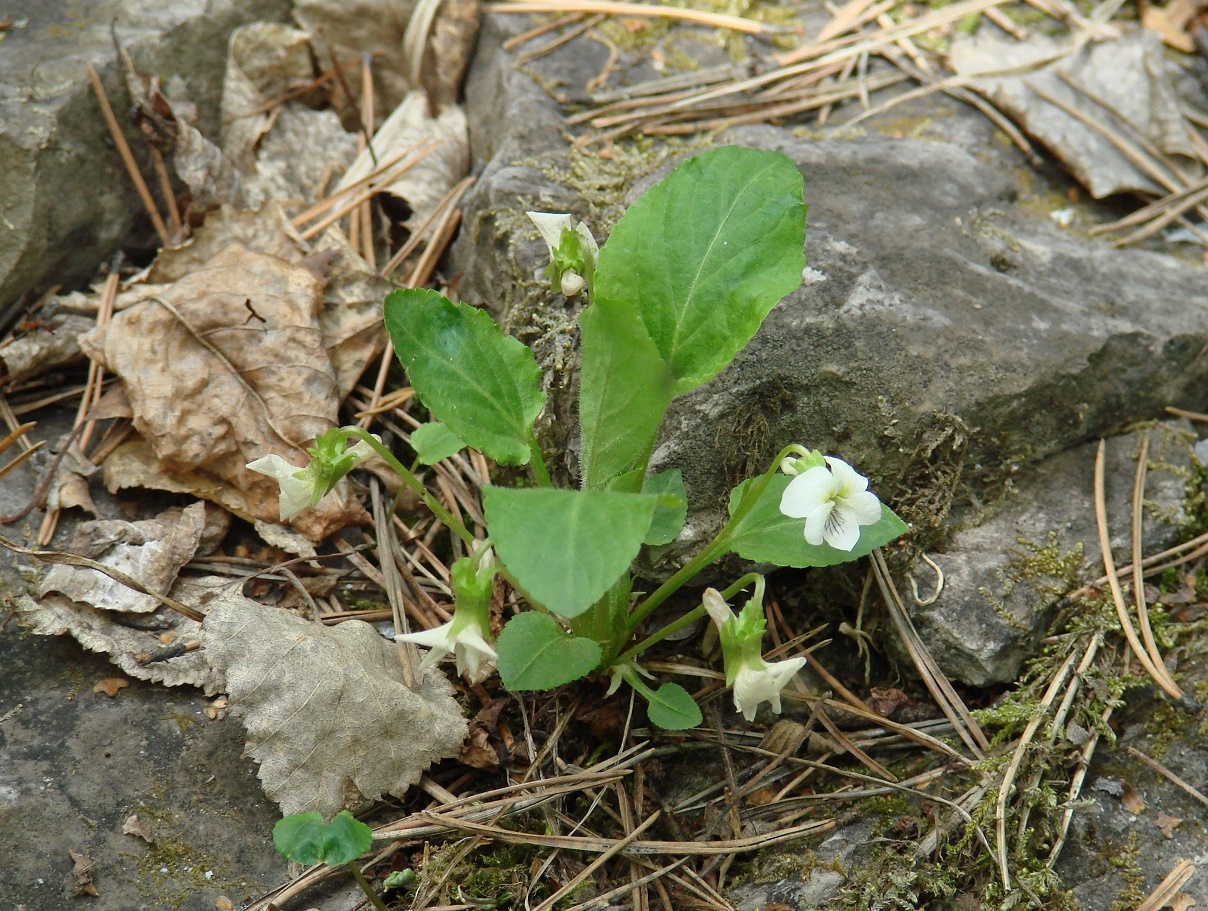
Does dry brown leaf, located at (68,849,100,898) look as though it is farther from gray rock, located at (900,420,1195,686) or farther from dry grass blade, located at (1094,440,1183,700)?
dry grass blade, located at (1094,440,1183,700)

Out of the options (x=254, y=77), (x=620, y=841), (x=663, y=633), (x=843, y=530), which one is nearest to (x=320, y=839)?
(x=620, y=841)

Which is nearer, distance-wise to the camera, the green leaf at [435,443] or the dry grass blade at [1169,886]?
the dry grass blade at [1169,886]

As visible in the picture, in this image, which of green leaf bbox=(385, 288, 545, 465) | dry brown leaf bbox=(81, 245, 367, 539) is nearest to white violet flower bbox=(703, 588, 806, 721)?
green leaf bbox=(385, 288, 545, 465)

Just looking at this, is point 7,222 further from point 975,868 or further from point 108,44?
point 975,868

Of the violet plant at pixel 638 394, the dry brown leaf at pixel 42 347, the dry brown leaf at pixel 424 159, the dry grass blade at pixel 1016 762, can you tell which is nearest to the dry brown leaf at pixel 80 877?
the violet plant at pixel 638 394

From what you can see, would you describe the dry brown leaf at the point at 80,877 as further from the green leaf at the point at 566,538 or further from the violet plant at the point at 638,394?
the green leaf at the point at 566,538

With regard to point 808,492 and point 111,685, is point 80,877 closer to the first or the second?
point 111,685

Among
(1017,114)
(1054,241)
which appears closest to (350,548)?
(1054,241)
